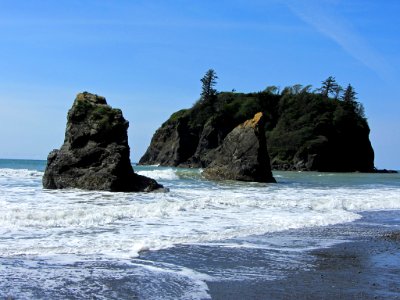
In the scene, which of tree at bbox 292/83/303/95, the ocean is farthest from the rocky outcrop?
the ocean

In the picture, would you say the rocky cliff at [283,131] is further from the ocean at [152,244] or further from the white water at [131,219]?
the ocean at [152,244]

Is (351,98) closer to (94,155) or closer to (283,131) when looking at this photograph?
(283,131)

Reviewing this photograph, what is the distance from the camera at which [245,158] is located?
39406 millimetres

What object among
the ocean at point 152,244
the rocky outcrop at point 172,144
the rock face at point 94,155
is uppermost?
the rocky outcrop at point 172,144

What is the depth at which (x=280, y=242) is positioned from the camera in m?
11.0

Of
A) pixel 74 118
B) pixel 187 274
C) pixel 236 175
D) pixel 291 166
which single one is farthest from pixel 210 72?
pixel 187 274

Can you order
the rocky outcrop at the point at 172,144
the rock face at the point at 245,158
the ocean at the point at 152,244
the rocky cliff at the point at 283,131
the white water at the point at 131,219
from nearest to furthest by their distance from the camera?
the ocean at the point at 152,244 < the white water at the point at 131,219 < the rock face at the point at 245,158 < the rocky cliff at the point at 283,131 < the rocky outcrop at the point at 172,144

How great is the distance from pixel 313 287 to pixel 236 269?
1.42 meters

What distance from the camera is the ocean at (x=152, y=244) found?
6.86 metres

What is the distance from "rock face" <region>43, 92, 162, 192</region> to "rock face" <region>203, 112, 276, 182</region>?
15622mm

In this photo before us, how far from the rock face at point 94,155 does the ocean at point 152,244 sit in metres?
3.58

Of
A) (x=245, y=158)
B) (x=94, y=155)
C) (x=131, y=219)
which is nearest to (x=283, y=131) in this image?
(x=245, y=158)

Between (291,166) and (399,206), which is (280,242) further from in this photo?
(291,166)

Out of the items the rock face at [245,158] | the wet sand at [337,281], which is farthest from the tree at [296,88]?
the wet sand at [337,281]
